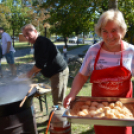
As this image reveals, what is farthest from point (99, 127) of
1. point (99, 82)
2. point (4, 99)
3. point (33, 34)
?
point (33, 34)

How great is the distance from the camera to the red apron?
156 cm

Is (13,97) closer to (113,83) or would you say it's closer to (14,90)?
(14,90)

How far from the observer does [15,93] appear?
A: 2486 millimetres

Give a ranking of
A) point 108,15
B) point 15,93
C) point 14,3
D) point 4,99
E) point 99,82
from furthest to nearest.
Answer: point 14,3
point 15,93
point 4,99
point 99,82
point 108,15

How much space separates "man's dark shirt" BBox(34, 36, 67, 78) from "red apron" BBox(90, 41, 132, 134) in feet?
4.38

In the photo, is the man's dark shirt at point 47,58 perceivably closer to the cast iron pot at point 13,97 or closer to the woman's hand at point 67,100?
the cast iron pot at point 13,97

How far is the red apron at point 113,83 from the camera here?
156 centimetres

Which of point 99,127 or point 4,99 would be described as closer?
point 99,127

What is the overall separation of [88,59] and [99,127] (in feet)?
2.19

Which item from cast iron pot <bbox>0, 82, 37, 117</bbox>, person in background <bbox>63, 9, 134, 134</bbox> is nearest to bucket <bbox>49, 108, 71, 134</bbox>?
cast iron pot <bbox>0, 82, 37, 117</bbox>

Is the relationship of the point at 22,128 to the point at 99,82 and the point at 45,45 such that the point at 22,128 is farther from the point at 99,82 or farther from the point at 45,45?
the point at 45,45

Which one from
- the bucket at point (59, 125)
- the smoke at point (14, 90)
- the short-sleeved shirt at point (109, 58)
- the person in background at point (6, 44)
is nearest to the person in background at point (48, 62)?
the smoke at point (14, 90)

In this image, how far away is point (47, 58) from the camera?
284cm

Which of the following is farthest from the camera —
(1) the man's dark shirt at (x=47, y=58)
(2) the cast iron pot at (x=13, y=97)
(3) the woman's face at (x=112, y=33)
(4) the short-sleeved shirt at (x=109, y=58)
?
(1) the man's dark shirt at (x=47, y=58)
